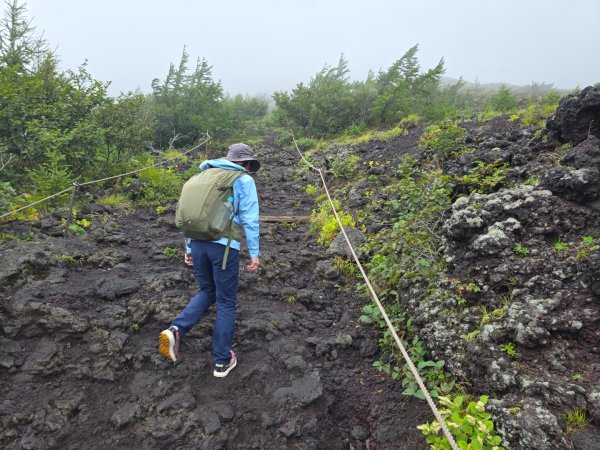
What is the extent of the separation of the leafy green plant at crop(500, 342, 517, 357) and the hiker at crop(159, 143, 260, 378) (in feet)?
7.78

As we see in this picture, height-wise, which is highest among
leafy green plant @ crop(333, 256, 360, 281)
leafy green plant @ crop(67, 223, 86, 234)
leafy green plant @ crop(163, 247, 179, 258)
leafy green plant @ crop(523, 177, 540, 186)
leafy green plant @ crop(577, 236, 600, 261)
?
leafy green plant @ crop(523, 177, 540, 186)

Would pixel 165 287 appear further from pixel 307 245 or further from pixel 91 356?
pixel 307 245

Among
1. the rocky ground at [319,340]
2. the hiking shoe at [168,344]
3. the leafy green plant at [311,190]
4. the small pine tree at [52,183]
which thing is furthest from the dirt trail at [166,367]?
the leafy green plant at [311,190]

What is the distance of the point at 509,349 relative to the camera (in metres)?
3.08

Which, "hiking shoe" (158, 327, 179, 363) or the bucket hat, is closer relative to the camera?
"hiking shoe" (158, 327, 179, 363)

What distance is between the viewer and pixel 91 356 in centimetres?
357

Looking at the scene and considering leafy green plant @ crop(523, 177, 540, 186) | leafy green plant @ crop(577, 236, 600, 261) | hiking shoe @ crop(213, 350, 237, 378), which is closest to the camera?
leafy green plant @ crop(577, 236, 600, 261)

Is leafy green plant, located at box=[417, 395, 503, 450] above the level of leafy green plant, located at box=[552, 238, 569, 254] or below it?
below

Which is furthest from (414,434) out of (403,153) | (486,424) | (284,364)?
(403,153)

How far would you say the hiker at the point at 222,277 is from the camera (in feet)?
11.4

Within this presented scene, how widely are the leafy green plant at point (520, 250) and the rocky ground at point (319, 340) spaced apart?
13 mm

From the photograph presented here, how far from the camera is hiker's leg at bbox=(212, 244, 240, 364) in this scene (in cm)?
348

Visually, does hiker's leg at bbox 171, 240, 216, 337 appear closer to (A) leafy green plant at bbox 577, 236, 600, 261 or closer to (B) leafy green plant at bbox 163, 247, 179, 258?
Result: (B) leafy green plant at bbox 163, 247, 179, 258

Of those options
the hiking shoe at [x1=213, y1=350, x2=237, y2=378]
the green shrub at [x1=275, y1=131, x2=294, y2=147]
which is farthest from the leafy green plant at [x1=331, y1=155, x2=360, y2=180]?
the hiking shoe at [x1=213, y1=350, x2=237, y2=378]
